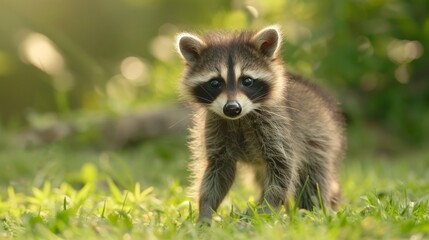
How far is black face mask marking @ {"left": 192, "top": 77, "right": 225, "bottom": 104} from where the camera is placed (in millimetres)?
5188

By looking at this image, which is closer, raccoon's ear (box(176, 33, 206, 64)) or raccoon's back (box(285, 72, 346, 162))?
raccoon's ear (box(176, 33, 206, 64))

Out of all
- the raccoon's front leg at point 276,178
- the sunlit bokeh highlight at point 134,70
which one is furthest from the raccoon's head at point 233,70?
the sunlit bokeh highlight at point 134,70

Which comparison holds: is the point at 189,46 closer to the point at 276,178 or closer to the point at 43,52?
the point at 276,178

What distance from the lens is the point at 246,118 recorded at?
5.31 meters

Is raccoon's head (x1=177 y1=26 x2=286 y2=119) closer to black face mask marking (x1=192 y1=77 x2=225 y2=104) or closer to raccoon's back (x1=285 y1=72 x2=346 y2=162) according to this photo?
black face mask marking (x1=192 y1=77 x2=225 y2=104)

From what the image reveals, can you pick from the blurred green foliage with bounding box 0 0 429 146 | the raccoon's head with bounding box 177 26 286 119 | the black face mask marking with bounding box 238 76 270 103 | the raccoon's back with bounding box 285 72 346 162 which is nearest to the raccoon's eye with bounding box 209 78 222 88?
the raccoon's head with bounding box 177 26 286 119

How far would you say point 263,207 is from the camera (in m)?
4.73

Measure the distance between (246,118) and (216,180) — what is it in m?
0.46

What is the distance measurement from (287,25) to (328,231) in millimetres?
6930

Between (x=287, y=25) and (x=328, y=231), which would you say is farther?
(x=287, y=25)

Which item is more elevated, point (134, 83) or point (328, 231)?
point (328, 231)

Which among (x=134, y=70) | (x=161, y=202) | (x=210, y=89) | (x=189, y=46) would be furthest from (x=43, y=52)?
(x=210, y=89)

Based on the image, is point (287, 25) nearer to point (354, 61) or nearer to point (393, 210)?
point (354, 61)

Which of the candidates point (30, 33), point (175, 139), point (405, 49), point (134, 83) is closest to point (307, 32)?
point (405, 49)
